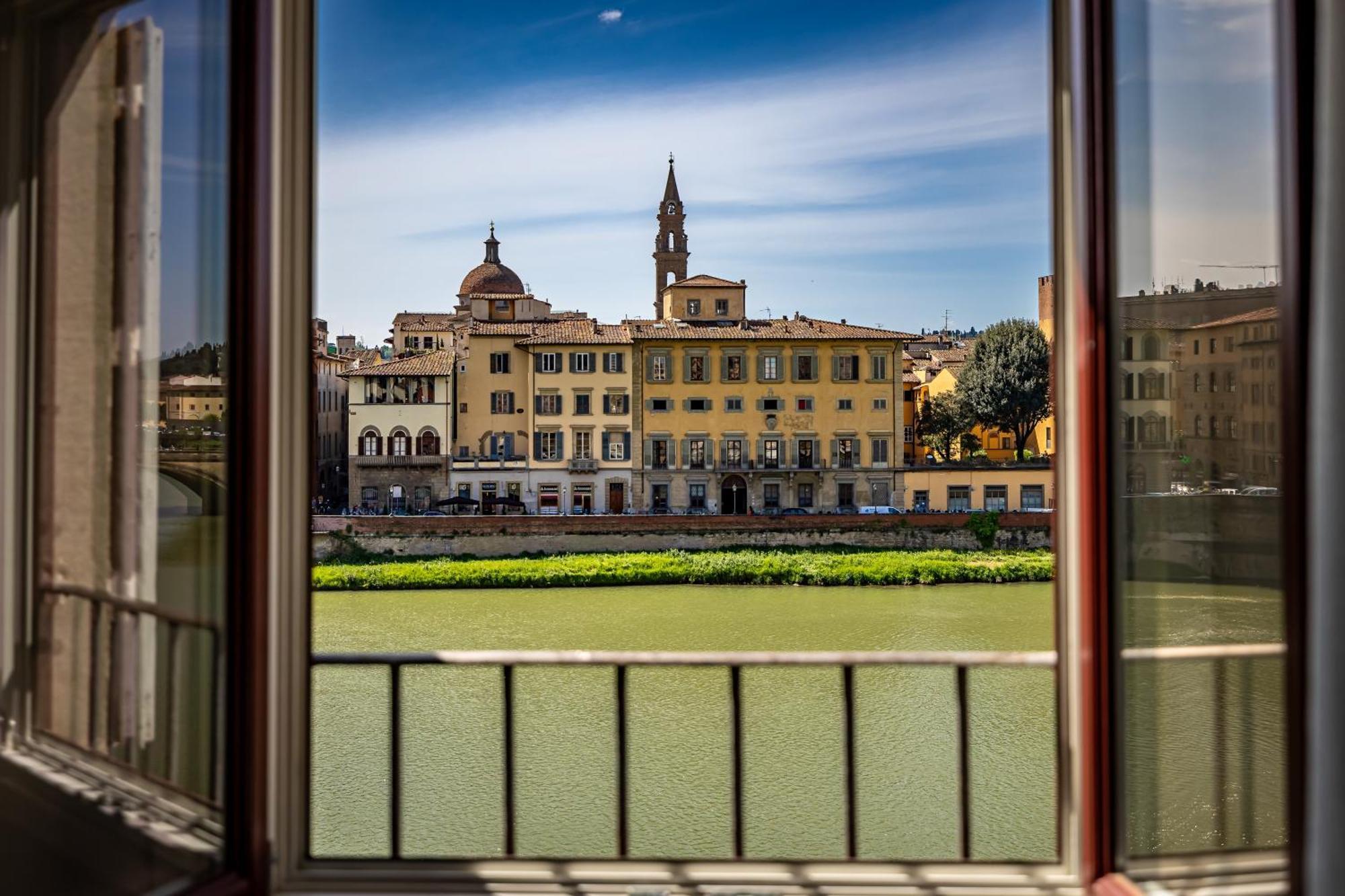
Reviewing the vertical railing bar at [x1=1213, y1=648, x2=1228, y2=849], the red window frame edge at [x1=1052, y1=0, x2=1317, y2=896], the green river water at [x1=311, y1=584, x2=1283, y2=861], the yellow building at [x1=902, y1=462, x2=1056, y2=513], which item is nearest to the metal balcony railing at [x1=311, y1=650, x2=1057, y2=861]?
the red window frame edge at [x1=1052, y1=0, x2=1317, y2=896]

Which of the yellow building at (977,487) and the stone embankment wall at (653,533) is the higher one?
the yellow building at (977,487)

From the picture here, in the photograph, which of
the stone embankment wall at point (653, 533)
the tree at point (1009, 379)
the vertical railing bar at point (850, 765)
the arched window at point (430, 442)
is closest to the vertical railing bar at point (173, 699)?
the vertical railing bar at point (850, 765)

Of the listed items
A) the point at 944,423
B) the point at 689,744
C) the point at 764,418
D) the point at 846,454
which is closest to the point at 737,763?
the point at 689,744

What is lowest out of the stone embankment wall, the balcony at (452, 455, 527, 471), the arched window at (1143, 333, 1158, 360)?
the stone embankment wall

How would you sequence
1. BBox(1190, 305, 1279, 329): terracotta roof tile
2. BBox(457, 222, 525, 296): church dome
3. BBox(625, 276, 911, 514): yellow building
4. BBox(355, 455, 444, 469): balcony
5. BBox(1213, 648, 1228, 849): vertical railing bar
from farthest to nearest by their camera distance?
BBox(457, 222, 525, 296): church dome, BBox(625, 276, 911, 514): yellow building, BBox(355, 455, 444, 469): balcony, BBox(1213, 648, 1228, 849): vertical railing bar, BBox(1190, 305, 1279, 329): terracotta roof tile

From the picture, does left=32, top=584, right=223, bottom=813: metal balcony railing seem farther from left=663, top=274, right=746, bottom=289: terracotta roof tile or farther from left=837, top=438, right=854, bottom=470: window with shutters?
left=663, top=274, right=746, bottom=289: terracotta roof tile

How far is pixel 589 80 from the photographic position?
74.6ft

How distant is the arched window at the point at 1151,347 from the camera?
1261 mm

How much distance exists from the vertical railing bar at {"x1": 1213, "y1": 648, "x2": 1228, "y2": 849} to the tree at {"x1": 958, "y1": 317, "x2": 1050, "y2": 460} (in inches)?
829

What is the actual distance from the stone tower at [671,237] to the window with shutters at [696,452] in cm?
989

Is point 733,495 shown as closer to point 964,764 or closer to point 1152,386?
point 964,764

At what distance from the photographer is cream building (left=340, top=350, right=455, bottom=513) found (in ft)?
68.5

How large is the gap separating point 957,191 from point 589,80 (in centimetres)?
869

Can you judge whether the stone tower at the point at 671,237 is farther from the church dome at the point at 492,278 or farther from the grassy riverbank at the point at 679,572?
the grassy riverbank at the point at 679,572
